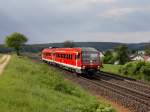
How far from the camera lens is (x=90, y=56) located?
138 ft

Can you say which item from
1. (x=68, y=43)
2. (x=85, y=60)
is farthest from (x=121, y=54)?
(x=85, y=60)

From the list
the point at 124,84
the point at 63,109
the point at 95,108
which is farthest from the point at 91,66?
the point at 63,109

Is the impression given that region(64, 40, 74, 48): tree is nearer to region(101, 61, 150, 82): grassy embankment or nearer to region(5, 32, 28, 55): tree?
region(5, 32, 28, 55): tree

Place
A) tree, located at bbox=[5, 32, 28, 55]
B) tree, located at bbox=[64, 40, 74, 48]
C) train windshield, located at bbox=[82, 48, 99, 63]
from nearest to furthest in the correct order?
train windshield, located at bbox=[82, 48, 99, 63] → tree, located at bbox=[5, 32, 28, 55] → tree, located at bbox=[64, 40, 74, 48]

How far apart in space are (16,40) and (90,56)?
139312 mm

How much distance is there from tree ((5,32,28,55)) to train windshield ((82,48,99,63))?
135161mm

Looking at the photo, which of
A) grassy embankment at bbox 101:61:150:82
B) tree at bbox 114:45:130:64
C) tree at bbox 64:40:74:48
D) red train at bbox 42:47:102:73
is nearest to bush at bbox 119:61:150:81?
grassy embankment at bbox 101:61:150:82

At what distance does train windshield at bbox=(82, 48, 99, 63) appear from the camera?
137 ft

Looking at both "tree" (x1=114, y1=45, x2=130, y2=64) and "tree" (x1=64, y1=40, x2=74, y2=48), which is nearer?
"tree" (x1=114, y1=45, x2=130, y2=64)

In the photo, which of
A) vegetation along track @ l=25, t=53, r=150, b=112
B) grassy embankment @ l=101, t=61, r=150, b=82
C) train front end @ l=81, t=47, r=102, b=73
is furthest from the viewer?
train front end @ l=81, t=47, r=102, b=73

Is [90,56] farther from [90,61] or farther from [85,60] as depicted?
[85,60]

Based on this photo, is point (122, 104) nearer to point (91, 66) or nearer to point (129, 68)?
point (91, 66)

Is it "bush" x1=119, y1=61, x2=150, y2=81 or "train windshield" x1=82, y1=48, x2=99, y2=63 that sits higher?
"train windshield" x1=82, y1=48, x2=99, y2=63

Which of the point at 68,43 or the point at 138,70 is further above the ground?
the point at 138,70
